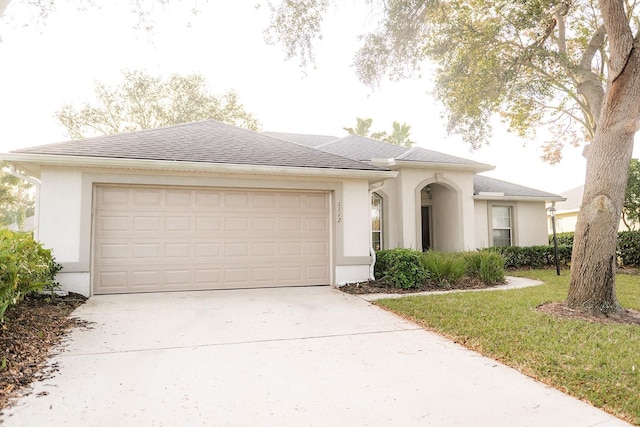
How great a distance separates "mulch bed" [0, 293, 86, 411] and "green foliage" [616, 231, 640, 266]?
1656 centimetres


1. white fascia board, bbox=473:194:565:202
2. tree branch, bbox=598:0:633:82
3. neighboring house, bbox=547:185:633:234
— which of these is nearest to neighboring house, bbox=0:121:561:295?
tree branch, bbox=598:0:633:82

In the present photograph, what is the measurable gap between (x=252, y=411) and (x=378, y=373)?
1395mm

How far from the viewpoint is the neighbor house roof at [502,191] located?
14.2 metres

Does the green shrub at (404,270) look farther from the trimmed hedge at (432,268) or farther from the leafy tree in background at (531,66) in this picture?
the leafy tree in background at (531,66)

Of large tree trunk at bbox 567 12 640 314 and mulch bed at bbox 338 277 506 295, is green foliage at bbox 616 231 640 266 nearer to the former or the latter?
mulch bed at bbox 338 277 506 295

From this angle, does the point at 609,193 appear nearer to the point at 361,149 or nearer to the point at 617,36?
the point at 617,36

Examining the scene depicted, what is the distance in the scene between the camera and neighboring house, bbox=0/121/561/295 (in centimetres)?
786

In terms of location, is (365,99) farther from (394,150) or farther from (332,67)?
(394,150)

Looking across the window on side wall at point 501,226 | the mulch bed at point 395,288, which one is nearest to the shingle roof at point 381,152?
the window on side wall at point 501,226

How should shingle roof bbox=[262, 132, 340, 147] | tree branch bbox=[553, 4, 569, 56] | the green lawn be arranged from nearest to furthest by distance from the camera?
the green lawn
tree branch bbox=[553, 4, 569, 56]
shingle roof bbox=[262, 132, 340, 147]

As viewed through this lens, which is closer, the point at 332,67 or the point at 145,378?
the point at 145,378

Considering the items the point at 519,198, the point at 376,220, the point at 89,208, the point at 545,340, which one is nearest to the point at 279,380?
the point at 545,340

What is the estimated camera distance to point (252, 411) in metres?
3.17

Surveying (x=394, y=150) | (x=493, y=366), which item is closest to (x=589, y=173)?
(x=493, y=366)
